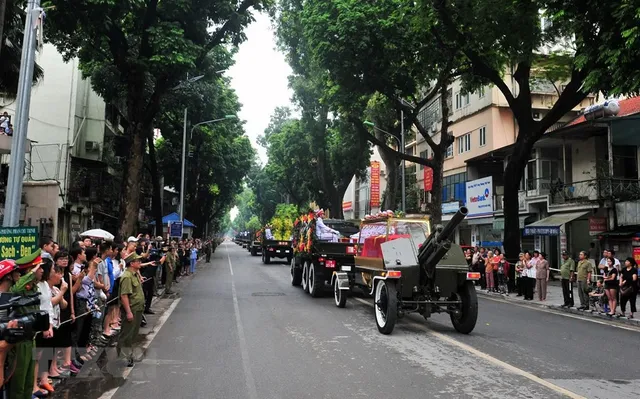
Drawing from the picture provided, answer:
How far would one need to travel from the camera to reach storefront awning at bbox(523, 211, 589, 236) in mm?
23969

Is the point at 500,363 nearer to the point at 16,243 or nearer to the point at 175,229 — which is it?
the point at 16,243

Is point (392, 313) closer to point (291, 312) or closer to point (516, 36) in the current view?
point (291, 312)

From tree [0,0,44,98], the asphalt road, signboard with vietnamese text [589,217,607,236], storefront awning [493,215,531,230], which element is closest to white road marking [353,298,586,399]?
the asphalt road

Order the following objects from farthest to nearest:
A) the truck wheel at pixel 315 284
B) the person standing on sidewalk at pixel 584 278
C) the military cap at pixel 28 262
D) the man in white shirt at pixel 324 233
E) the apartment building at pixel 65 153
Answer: the apartment building at pixel 65 153 → the man in white shirt at pixel 324 233 → the truck wheel at pixel 315 284 → the person standing on sidewalk at pixel 584 278 → the military cap at pixel 28 262

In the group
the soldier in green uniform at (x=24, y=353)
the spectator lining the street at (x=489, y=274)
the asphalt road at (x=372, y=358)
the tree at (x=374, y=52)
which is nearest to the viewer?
the soldier in green uniform at (x=24, y=353)

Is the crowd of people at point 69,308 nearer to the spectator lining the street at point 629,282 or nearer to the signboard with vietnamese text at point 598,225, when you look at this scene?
the spectator lining the street at point 629,282

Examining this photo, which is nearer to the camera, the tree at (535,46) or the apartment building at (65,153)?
the tree at (535,46)

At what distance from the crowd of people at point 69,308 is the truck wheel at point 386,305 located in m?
4.41

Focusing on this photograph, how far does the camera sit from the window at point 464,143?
35.6 meters

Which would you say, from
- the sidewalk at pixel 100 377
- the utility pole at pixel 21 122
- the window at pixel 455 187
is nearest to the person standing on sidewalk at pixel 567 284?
the sidewalk at pixel 100 377

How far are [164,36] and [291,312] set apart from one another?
9.83 metres

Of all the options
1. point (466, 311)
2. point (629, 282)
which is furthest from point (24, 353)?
point (629, 282)

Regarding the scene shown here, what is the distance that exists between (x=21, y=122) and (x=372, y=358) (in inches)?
292

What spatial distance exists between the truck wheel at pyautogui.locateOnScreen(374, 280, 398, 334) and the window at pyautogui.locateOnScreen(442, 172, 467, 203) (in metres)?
25.6
